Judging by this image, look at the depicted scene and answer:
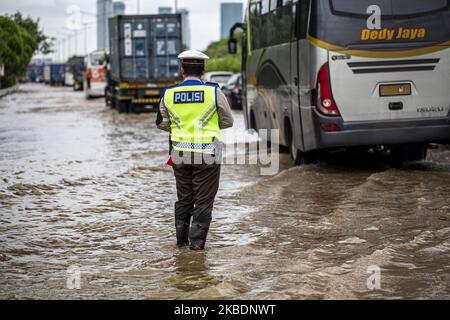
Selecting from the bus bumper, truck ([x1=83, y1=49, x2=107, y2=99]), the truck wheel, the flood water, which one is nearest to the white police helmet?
the flood water

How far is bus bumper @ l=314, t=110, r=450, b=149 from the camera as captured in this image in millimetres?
13234

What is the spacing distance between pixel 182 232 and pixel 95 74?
42.1 m

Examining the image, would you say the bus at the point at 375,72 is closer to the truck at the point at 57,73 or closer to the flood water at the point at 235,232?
the flood water at the point at 235,232

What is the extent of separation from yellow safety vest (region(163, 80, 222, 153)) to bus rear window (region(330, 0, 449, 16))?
17.9 feet

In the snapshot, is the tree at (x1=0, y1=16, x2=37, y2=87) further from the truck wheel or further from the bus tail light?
the bus tail light

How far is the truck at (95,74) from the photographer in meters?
48.2

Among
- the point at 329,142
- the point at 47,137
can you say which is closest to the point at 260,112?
the point at 329,142

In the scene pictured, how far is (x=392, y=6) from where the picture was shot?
1321 cm

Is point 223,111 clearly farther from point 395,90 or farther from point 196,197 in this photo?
point 395,90

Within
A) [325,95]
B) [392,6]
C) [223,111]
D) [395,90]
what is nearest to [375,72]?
[395,90]

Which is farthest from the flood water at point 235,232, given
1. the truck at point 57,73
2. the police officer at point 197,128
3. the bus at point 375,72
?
the truck at point 57,73

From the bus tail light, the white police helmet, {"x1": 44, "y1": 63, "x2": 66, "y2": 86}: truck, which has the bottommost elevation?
{"x1": 44, "y1": 63, "x2": 66, "y2": 86}: truck

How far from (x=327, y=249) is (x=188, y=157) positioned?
4.99ft

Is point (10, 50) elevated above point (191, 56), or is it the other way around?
point (10, 50)
